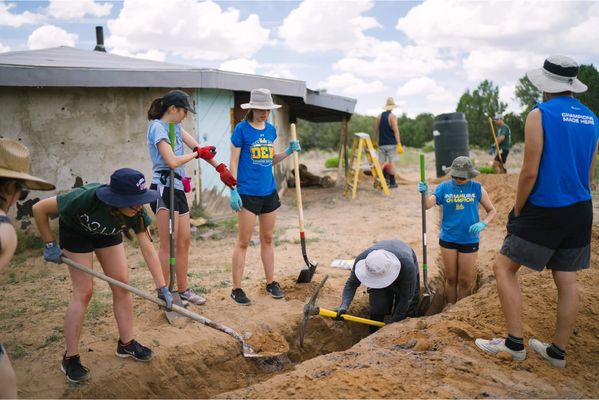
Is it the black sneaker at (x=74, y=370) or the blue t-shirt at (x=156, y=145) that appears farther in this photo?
the blue t-shirt at (x=156, y=145)

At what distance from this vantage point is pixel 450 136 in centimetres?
1391

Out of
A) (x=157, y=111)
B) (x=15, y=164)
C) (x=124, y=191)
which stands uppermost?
(x=157, y=111)

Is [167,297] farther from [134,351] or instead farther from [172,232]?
[172,232]

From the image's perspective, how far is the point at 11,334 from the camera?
4402 mm

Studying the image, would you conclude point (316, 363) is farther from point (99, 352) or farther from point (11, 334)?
point (11, 334)

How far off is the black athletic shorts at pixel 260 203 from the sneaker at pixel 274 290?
0.83 m

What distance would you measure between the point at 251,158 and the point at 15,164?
98.0 inches

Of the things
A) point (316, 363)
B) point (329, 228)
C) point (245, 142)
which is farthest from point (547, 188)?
point (329, 228)

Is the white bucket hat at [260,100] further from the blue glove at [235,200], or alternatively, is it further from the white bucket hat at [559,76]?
the white bucket hat at [559,76]

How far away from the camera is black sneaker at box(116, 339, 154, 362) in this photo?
3.92m

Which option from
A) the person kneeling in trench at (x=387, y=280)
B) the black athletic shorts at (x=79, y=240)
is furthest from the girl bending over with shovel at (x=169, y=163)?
the person kneeling in trench at (x=387, y=280)

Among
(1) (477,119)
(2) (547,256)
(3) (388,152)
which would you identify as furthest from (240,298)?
(1) (477,119)

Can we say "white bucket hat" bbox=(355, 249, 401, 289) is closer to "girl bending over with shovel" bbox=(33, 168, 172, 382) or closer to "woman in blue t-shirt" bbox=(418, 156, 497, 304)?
"woman in blue t-shirt" bbox=(418, 156, 497, 304)

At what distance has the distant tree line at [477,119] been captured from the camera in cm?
1259
